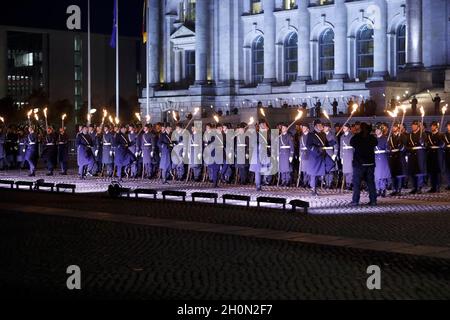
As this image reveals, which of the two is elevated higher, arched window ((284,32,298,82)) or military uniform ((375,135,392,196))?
arched window ((284,32,298,82))

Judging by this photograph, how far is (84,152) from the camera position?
128ft

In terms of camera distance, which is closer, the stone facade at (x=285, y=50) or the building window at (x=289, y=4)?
the stone facade at (x=285, y=50)

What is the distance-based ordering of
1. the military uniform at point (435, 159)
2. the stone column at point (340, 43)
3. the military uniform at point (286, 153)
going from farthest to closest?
the stone column at point (340, 43) → the military uniform at point (286, 153) → the military uniform at point (435, 159)

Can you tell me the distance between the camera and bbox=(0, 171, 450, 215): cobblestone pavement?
79.1ft

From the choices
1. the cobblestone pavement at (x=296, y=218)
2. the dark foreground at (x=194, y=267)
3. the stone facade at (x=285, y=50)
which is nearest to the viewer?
the dark foreground at (x=194, y=267)

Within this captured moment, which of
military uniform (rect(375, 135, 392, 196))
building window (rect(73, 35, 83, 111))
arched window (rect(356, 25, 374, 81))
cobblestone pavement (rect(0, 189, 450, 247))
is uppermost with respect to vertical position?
building window (rect(73, 35, 83, 111))

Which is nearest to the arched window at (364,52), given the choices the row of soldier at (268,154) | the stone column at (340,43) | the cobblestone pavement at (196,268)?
the stone column at (340,43)

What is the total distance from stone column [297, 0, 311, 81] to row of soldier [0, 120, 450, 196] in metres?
31.7

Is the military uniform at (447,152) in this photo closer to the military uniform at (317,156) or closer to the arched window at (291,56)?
the military uniform at (317,156)

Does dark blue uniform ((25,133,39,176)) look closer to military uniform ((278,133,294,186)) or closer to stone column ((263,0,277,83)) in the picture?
military uniform ((278,133,294,186))

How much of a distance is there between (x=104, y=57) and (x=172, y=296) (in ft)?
431

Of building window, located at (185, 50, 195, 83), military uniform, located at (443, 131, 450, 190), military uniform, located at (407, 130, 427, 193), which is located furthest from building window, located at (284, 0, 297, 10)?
military uniform, located at (407, 130, 427, 193)

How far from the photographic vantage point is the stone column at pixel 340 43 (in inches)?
2699

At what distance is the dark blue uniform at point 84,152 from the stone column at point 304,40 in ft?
113
